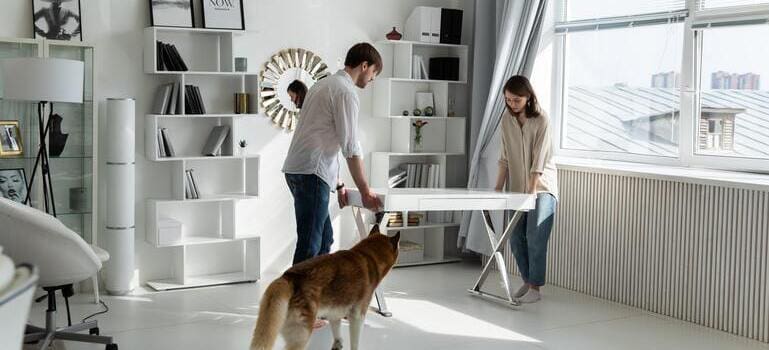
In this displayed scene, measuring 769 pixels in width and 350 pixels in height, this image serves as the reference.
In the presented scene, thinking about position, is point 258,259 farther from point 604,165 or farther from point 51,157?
point 604,165

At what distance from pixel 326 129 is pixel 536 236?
1631 millimetres

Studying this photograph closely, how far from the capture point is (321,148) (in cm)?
428

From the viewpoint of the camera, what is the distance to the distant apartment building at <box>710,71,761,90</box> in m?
4.96

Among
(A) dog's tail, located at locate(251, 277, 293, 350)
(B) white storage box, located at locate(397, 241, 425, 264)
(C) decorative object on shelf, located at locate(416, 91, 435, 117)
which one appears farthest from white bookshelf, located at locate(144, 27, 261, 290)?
(A) dog's tail, located at locate(251, 277, 293, 350)

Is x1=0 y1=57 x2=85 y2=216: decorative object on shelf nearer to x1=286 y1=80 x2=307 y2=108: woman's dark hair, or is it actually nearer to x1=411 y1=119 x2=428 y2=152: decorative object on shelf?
x1=286 y1=80 x2=307 y2=108: woman's dark hair

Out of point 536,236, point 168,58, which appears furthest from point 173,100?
point 536,236

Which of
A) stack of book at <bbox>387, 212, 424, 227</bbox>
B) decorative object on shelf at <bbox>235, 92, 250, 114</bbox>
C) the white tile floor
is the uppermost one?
decorative object on shelf at <bbox>235, 92, 250, 114</bbox>

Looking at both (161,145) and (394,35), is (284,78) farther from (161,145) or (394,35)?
(161,145)

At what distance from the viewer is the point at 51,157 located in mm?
5176

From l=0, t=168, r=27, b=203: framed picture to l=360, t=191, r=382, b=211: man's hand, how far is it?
2106mm

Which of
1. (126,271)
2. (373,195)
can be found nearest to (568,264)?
(373,195)

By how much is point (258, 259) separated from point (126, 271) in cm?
90

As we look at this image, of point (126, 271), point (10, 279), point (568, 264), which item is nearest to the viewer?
point (10, 279)

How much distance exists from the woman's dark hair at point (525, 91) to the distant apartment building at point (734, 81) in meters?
1.08
